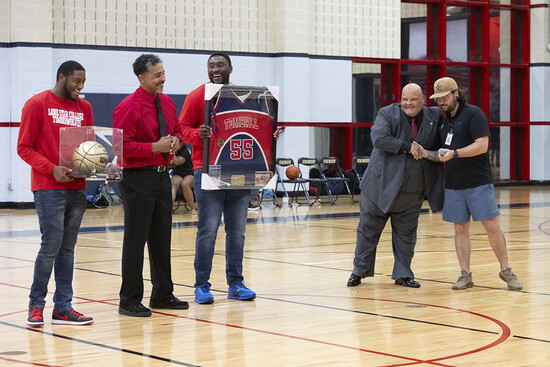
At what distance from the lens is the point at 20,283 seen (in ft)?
28.0

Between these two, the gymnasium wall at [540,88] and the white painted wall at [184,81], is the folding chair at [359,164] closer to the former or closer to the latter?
the white painted wall at [184,81]

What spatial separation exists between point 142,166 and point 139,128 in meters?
0.28

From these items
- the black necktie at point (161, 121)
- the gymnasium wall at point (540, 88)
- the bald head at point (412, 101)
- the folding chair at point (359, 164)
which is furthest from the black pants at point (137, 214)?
the gymnasium wall at point (540, 88)

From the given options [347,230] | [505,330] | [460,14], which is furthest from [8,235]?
[460,14]

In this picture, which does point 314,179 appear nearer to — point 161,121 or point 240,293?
point 240,293

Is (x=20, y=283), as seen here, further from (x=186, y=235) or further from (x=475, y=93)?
(x=475, y=93)

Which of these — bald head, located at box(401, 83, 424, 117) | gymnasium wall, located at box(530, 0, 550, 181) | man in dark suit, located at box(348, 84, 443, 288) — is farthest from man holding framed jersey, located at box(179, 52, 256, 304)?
gymnasium wall, located at box(530, 0, 550, 181)

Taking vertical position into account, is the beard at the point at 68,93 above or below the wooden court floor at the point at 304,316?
above

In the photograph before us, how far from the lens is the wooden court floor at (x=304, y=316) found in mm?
5492

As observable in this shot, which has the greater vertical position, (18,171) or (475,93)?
(475,93)

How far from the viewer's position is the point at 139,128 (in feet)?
22.4

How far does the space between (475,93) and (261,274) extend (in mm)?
17149

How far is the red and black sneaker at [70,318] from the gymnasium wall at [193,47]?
12.2 meters

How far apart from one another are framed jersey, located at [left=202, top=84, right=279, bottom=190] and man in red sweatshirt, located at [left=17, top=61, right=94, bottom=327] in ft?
3.52
